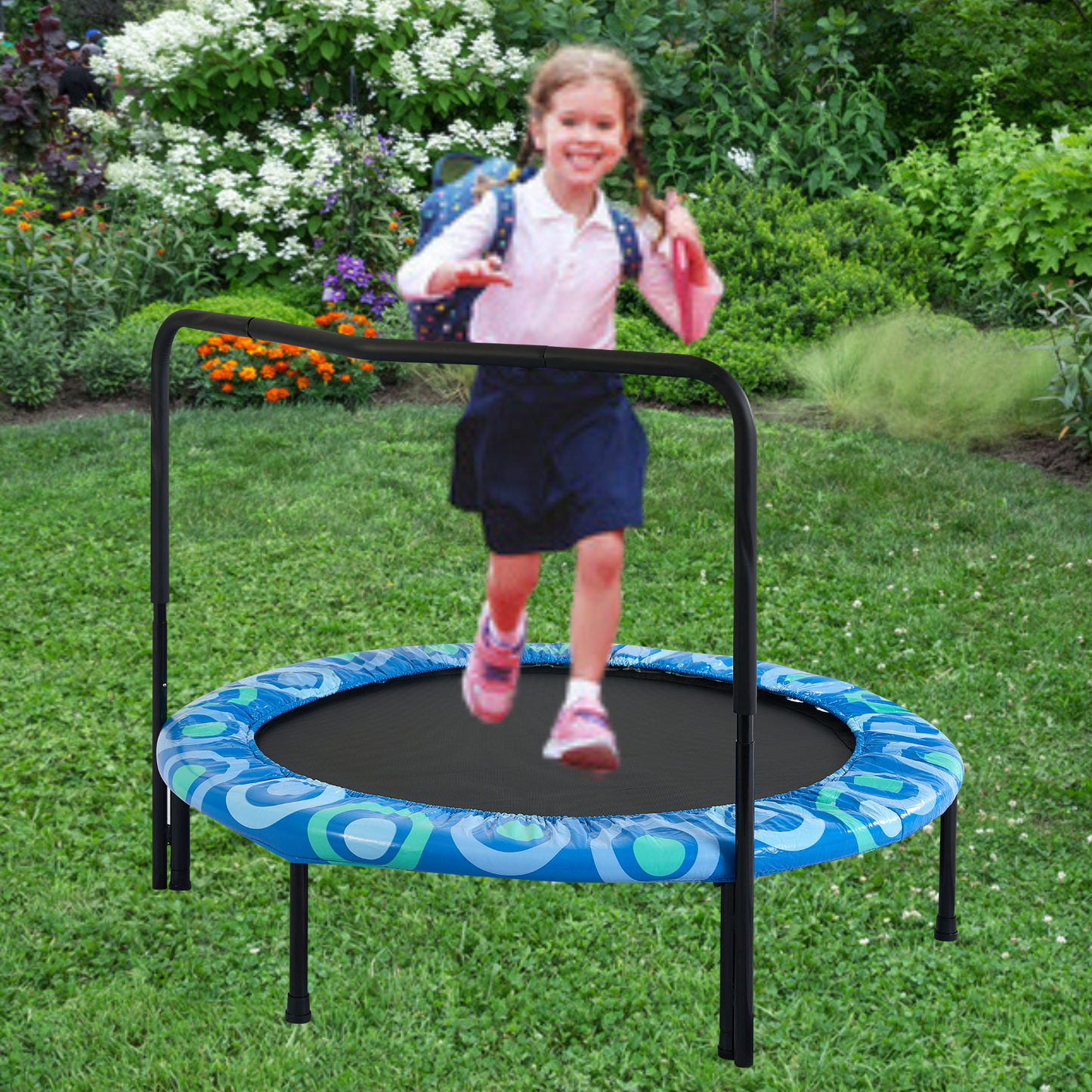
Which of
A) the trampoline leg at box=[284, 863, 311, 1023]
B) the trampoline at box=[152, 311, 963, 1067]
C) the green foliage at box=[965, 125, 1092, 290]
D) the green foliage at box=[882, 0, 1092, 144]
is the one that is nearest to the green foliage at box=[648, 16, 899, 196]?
the trampoline at box=[152, 311, 963, 1067]

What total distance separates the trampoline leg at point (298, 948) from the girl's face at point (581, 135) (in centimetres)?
104

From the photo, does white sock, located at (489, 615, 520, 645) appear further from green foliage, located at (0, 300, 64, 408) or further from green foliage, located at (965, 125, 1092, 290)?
green foliage, located at (965, 125, 1092, 290)

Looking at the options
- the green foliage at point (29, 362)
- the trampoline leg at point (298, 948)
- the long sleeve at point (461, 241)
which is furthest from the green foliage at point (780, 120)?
the green foliage at point (29, 362)

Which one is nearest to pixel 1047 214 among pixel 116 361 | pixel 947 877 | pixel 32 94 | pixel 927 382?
pixel 927 382

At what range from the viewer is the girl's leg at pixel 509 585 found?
62.0 inches

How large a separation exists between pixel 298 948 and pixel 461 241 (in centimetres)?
110

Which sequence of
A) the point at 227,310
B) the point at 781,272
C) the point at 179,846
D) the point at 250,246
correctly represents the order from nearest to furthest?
the point at 179,846 < the point at 250,246 < the point at 781,272 < the point at 227,310

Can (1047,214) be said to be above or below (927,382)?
above

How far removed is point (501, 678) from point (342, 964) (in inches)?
38.4

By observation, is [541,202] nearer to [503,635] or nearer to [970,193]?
[503,635]

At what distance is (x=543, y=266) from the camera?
1439 millimetres

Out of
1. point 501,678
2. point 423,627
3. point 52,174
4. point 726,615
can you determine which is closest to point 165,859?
point 501,678

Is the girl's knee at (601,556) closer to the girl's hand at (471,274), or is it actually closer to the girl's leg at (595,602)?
the girl's leg at (595,602)

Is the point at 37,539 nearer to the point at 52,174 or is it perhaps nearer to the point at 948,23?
the point at 52,174
